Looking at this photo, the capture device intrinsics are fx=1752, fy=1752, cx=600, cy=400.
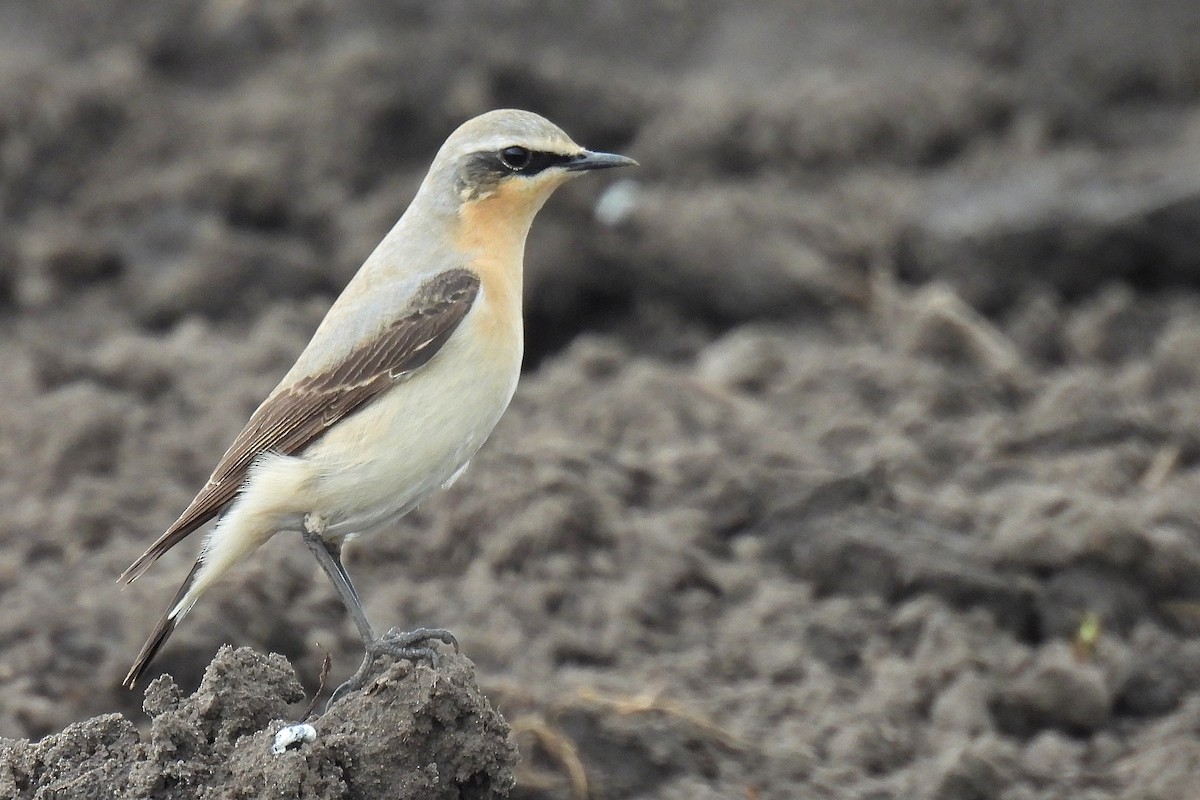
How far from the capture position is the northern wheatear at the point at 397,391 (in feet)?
19.8

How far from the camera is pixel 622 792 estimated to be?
6.38 m

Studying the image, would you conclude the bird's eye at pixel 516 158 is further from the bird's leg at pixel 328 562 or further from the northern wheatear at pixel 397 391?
the bird's leg at pixel 328 562

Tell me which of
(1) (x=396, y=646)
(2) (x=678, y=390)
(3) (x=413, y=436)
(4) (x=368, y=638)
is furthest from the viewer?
(2) (x=678, y=390)

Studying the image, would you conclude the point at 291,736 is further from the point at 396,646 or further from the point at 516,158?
the point at 516,158

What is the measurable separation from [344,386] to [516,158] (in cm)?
109

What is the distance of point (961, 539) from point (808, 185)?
16.4ft

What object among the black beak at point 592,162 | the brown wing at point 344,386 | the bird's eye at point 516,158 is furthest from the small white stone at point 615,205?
the brown wing at point 344,386

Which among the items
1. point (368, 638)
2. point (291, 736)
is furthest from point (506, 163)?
point (291, 736)

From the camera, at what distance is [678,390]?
990cm

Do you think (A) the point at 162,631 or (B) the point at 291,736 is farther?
(A) the point at 162,631

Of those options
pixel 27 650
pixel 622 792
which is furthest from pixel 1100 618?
pixel 27 650

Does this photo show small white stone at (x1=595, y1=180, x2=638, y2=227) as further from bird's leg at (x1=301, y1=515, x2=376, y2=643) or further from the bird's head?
bird's leg at (x1=301, y1=515, x2=376, y2=643)

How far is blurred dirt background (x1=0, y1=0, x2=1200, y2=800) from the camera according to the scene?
22.3 feet

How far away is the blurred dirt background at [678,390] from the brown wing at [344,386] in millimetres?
A: 943
